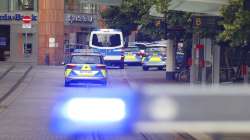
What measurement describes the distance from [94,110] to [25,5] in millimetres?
50906

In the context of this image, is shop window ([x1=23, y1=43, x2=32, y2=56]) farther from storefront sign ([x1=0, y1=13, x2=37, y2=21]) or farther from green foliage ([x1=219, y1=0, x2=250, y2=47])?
green foliage ([x1=219, y1=0, x2=250, y2=47])

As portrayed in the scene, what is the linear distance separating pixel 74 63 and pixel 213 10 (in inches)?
497

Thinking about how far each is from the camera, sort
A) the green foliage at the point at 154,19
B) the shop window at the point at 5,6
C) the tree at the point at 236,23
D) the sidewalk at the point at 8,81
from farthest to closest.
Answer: the shop window at the point at 5,6
the sidewalk at the point at 8,81
the green foliage at the point at 154,19
the tree at the point at 236,23

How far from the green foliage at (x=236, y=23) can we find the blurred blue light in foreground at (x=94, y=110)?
29.1ft

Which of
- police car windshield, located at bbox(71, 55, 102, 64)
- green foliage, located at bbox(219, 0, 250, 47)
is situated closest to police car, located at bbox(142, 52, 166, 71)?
police car windshield, located at bbox(71, 55, 102, 64)

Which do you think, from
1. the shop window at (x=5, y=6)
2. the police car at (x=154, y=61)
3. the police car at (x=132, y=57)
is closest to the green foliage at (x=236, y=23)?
the police car at (x=154, y=61)

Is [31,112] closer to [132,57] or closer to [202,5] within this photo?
[202,5]

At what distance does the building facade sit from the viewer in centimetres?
4988

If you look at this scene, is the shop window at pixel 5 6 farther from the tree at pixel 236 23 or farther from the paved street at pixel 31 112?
the tree at pixel 236 23

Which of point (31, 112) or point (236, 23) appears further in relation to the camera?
point (31, 112)

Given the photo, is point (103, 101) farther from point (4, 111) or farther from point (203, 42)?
point (203, 42)

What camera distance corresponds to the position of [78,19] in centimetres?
5550

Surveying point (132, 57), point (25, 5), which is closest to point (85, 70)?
point (132, 57)

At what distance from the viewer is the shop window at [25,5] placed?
53031 millimetres
